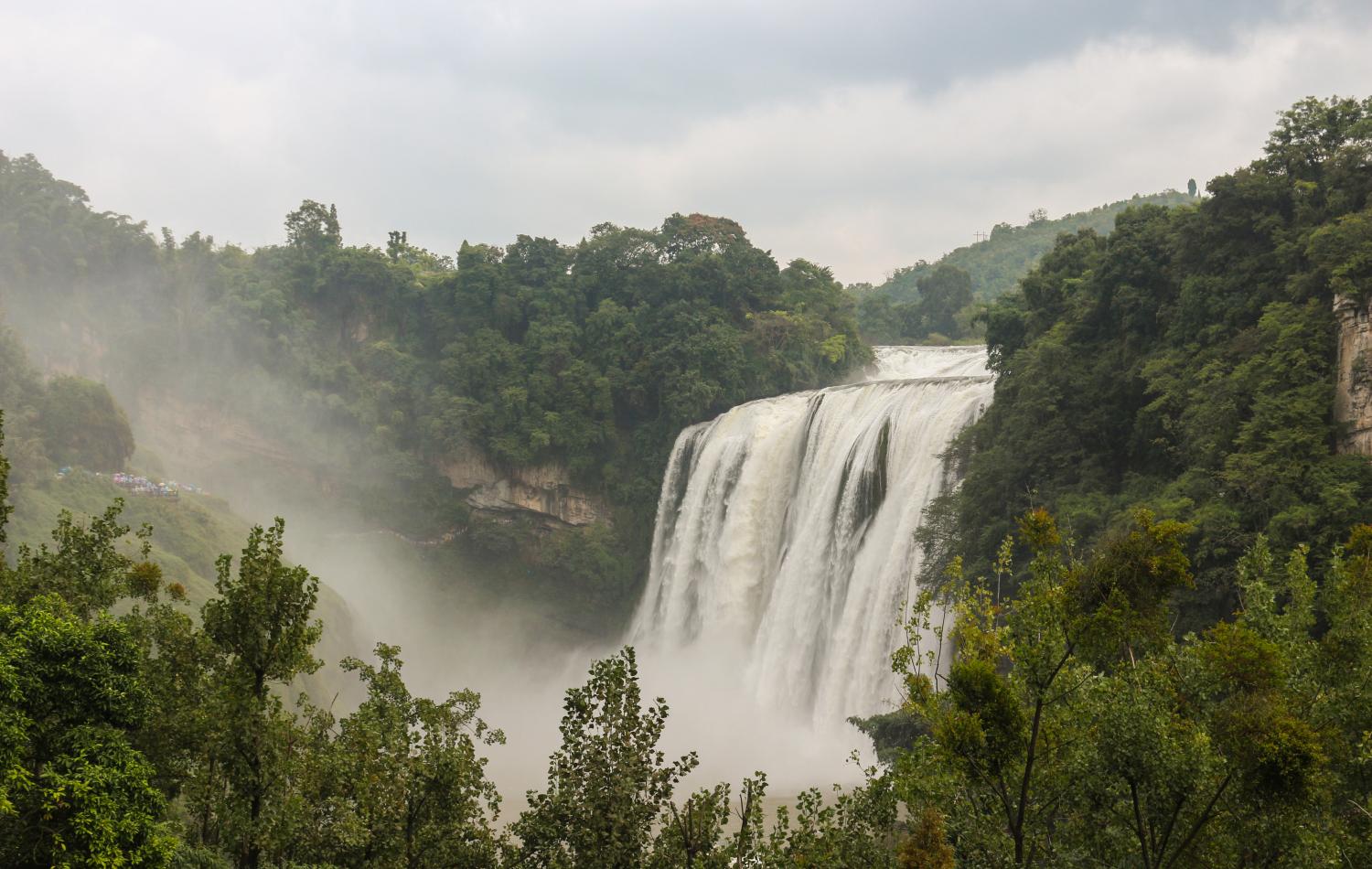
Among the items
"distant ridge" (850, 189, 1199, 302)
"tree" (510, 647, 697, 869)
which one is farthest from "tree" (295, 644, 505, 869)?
"distant ridge" (850, 189, 1199, 302)

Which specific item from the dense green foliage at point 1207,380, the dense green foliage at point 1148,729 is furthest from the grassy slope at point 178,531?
the dense green foliage at point 1148,729

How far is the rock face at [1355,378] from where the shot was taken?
1669cm

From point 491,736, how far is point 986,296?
68.5 m

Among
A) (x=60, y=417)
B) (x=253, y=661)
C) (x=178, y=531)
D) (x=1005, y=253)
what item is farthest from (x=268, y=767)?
(x=1005, y=253)

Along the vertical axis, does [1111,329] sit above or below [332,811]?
above

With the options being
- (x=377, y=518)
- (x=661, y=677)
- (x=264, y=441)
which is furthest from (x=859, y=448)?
(x=264, y=441)

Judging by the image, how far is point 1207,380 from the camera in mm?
19703

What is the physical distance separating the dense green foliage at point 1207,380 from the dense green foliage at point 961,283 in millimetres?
29549

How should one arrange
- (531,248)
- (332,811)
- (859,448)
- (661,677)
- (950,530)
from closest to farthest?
(332,811) → (950,530) → (859,448) → (661,677) → (531,248)

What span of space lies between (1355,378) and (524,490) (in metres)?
33.1

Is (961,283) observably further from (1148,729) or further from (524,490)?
(1148,729)

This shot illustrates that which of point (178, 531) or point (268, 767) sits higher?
point (268, 767)

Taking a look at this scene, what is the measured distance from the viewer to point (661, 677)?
35312 mm

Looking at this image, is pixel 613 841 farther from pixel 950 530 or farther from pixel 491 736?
pixel 950 530
